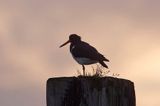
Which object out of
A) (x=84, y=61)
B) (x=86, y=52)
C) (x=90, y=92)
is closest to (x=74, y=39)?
(x=84, y=61)

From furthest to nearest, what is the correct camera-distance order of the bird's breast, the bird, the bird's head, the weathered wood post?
the bird's head → the bird's breast → the bird → the weathered wood post

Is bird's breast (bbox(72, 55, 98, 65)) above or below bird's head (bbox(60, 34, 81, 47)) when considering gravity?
below

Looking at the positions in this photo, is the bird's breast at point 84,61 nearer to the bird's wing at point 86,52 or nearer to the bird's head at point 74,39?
the bird's wing at point 86,52

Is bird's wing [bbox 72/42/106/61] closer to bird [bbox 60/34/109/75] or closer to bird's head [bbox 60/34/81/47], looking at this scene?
bird [bbox 60/34/109/75]

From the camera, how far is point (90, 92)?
515 centimetres

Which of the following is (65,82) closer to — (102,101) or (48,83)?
(48,83)

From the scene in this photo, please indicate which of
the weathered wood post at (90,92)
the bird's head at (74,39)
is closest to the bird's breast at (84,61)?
the bird's head at (74,39)

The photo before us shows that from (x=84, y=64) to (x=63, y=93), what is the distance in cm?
698

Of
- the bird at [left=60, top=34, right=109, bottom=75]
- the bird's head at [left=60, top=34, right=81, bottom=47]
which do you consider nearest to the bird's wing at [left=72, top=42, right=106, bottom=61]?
the bird at [left=60, top=34, right=109, bottom=75]

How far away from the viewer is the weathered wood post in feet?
16.6

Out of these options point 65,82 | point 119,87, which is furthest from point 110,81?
point 65,82

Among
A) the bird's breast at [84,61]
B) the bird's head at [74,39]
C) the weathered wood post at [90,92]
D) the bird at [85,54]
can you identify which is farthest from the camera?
the bird's head at [74,39]

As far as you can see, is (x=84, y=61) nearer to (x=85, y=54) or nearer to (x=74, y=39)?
(x=85, y=54)

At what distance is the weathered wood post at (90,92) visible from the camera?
16.6 feet
